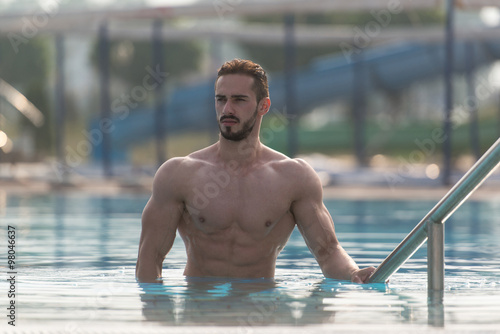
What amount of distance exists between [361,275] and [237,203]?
0.73 m

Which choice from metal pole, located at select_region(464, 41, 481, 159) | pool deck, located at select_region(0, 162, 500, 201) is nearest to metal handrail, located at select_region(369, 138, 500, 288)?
pool deck, located at select_region(0, 162, 500, 201)

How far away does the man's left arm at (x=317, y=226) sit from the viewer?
16.6 ft

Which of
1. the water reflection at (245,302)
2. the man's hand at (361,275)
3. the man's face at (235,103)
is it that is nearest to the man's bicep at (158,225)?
the water reflection at (245,302)

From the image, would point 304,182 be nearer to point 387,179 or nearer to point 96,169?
point 387,179

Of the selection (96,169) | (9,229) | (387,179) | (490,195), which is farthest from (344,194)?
(96,169)

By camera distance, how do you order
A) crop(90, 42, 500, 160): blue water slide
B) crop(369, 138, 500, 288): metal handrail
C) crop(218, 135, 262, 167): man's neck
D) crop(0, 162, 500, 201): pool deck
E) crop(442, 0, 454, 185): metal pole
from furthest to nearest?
crop(90, 42, 500, 160): blue water slide → crop(442, 0, 454, 185): metal pole → crop(0, 162, 500, 201): pool deck → crop(218, 135, 262, 167): man's neck → crop(369, 138, 500, 288): metal handrail

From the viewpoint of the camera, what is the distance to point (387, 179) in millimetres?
19375

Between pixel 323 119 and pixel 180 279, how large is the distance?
241 ft

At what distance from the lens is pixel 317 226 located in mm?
5059

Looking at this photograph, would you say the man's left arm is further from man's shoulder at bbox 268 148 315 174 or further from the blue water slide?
the blue water slide

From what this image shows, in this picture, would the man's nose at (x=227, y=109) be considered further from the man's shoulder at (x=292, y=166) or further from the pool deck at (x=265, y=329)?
the pool deck at (x=265, y=329)

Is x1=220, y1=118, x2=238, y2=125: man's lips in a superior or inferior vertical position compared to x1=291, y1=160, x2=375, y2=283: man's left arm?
superior

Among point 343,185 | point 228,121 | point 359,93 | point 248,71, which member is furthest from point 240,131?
point 359,93

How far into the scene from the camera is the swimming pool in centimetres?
376
